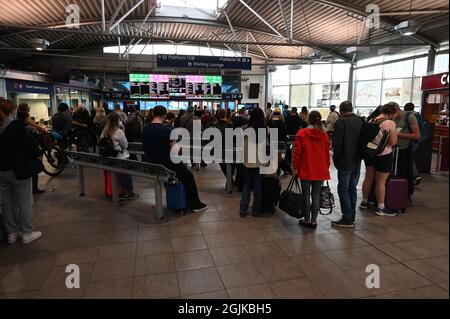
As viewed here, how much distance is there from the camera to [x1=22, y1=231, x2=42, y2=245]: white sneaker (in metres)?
3.37

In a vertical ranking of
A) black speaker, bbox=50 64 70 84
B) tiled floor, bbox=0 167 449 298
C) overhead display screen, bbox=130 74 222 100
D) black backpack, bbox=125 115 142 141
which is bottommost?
tiled floor, bbox=0 167 449 298

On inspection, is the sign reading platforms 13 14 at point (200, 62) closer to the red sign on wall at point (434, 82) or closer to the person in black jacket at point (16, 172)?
the red sign on wall at point (434, 82)

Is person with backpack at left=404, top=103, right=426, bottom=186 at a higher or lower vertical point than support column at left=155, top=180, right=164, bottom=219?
higher

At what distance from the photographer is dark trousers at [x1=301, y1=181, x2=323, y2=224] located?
3703 millimetres

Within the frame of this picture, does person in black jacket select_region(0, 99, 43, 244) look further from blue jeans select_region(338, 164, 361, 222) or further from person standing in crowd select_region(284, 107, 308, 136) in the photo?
person standing in crowd select_region(284, 107, 308, 136)

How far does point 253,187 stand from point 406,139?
2.49m

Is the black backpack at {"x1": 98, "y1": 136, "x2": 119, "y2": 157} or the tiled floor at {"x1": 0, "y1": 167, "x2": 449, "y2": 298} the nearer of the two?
the tiled floor at {"x1": 0, "y1": 167, "x2": 449, "y2": 298}

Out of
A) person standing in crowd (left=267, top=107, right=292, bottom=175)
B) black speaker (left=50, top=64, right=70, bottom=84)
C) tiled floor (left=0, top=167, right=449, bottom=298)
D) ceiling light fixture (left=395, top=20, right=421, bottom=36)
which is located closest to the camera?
tiled floor (left=0, top=167, right=449, bottom=298)

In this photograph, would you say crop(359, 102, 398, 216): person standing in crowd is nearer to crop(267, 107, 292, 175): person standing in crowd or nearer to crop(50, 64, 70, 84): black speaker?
crop(267, 107, 292, 175): person standing in crowd

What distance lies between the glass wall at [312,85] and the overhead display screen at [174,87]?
548 centimetres

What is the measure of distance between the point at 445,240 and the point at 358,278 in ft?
5.48

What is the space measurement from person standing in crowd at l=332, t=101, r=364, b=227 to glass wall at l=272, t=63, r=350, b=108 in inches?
544

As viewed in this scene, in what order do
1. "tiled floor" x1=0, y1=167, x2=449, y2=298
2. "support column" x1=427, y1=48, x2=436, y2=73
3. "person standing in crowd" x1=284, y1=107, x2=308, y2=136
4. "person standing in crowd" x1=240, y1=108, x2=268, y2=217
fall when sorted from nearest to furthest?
1. "tiled floor" x1=0, y1=167, x2=449, y2=298
2. "person standing in crowd" x1=240, y1=108, x2=268, y2=217
3. "person standing in crowd" x1=284, y1=107, x2=308, y2=136
4. "support column" x1=427, y1=48, x2=436, y2=73

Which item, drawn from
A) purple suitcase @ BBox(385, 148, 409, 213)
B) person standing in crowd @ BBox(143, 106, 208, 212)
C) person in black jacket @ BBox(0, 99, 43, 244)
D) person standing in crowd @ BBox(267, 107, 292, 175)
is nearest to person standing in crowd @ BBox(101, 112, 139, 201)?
person standing in crowd @ BBox(143, 106, 208, 212)
